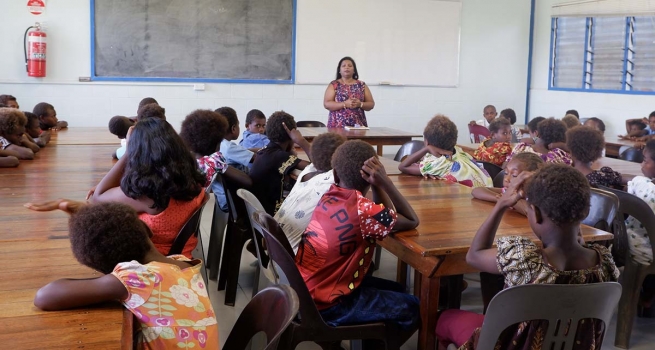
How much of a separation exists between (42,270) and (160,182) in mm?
627

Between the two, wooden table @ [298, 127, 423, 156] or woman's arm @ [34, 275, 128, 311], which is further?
wooden table @ [298, 127, 423, 156]

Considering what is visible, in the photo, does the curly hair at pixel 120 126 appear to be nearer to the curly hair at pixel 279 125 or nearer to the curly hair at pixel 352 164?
the curly hair at pixel 279 125

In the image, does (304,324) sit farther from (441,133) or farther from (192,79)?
(192,79)

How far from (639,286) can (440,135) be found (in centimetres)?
124

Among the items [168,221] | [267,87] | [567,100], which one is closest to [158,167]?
[168,221]

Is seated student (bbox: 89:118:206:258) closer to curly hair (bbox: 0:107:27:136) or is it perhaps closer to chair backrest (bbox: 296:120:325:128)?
curly hair (bbox: 0:107:27:136)

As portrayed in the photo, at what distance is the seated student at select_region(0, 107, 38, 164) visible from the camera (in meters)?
3.79

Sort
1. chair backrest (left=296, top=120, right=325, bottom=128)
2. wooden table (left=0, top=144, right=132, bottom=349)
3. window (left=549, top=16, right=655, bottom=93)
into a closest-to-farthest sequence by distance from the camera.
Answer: wooden table (left=0, top=144, right=132, bottom=349)
chair backrest (left=296, top=120, right=325, bottom=128)
window (left=549, top=16, right=655, bottom=93)

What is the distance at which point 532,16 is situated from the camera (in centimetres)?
948

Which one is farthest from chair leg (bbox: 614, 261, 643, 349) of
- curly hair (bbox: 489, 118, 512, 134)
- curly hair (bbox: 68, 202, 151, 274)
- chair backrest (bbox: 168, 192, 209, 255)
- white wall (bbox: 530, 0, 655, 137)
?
white wall (bbox: 530, 0, 655, 137)

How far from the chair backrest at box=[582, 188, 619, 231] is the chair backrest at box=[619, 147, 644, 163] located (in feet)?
8.55

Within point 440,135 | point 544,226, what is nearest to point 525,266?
point 544,226

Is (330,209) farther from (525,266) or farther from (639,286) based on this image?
(639,286)

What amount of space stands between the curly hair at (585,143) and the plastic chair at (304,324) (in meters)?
1.72
